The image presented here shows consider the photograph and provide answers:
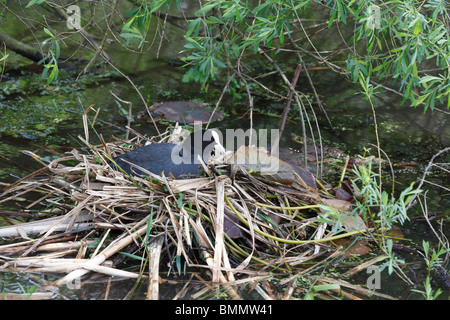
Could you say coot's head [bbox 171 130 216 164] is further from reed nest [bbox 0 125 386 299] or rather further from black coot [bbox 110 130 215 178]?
reed nest [bbox 0 125 386 299]

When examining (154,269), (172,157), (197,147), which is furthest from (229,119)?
(154,269)

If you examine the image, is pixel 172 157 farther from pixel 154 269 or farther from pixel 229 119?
pixel 229 119

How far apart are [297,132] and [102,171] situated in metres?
2.15

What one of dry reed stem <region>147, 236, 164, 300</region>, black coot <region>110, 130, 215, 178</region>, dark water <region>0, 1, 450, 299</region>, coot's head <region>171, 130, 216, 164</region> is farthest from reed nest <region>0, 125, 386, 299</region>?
dark water <region>0, 1, 450, 299</region>

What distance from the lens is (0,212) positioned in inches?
107

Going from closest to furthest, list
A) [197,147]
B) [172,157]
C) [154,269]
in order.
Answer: [154,269] → [172,157] → [197,147]

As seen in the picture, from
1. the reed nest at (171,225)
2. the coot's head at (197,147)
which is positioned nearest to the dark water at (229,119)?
the reed nest at (171,225)

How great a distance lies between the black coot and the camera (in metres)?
2.93

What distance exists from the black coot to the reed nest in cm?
17

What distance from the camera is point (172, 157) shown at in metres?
3.04

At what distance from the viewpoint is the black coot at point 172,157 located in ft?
9.63

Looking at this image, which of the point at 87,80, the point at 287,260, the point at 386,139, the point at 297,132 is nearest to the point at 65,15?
the point at 87,80

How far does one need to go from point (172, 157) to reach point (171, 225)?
2.14 ft
